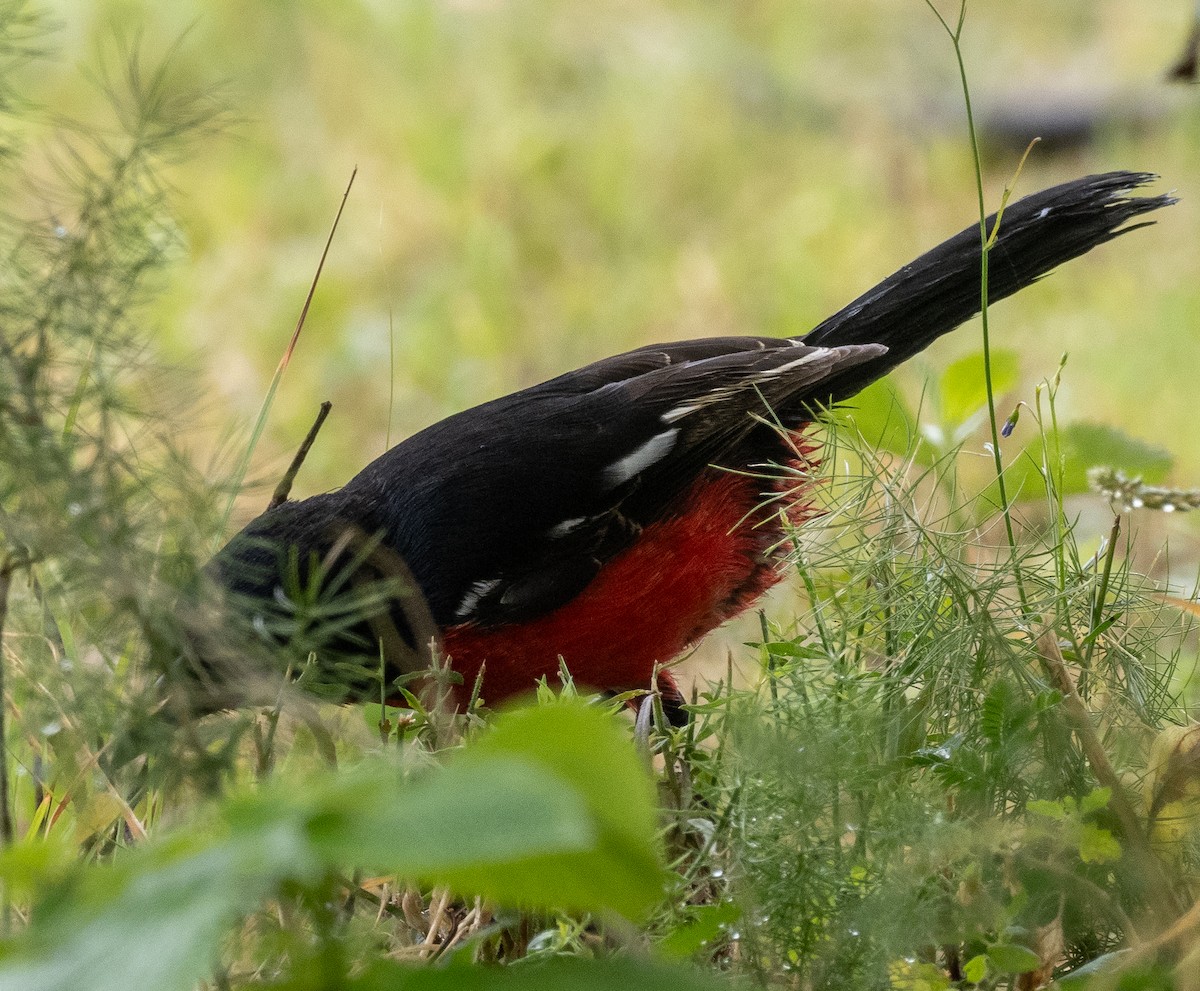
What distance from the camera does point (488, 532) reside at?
2.55 metres

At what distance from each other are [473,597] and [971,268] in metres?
1.23

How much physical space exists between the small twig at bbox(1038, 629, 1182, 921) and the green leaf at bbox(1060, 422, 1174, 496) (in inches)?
31.2

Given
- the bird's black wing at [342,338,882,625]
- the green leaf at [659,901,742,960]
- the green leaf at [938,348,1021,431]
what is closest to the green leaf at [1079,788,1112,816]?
the green leaf at [659,901,742,960]

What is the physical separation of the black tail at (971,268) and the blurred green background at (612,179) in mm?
1211

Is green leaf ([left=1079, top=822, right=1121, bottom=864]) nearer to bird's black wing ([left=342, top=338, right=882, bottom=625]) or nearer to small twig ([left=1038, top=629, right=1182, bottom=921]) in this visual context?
small twig ([left=1038, top=629, right=1182, bottom=921])

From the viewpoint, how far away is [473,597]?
248 cm

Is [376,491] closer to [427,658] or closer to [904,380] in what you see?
[427,658]

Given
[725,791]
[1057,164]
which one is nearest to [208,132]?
[725,791]

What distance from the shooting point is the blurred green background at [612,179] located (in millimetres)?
4836

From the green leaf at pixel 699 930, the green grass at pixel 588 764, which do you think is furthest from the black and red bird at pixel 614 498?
the green leaf at pixel 699 930

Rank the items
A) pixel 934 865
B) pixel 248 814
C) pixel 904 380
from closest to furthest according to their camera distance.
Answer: pixel 248 814 < pixel 934 865 < pixel 904 380

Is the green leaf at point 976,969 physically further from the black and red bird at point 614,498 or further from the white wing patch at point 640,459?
the white wing patch at point 640,459

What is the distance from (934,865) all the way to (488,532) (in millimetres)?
1464

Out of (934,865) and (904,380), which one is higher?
(904,380)
